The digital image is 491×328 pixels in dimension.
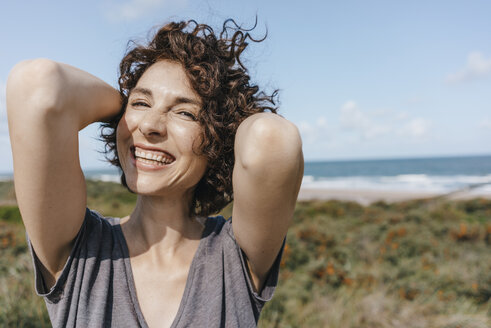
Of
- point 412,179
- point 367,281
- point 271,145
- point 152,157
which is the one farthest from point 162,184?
point 412,179

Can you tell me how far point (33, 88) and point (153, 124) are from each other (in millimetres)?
480

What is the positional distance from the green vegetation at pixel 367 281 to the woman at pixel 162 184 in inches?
109

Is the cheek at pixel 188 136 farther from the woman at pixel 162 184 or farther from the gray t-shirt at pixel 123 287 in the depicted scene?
the gray t-shirt at pixel 123 287

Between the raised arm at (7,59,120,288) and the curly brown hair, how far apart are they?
447 millimetres

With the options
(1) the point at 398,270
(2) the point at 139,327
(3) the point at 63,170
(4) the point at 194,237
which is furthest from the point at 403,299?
(3) the point at 63,170

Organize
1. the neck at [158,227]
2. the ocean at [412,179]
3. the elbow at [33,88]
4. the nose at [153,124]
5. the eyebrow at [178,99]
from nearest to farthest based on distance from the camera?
the elbow at [33,88], the nose at [153,124], the eyebrow at [178,99], the neck at [158,227], the ocean at [412,179]

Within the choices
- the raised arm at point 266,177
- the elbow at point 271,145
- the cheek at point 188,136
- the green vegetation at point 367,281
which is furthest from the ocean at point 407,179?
the elbow at point 271,145

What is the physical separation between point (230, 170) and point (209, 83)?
462 millimetres

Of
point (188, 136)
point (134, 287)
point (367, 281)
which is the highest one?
point (188, 136)

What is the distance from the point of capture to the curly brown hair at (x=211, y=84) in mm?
1717

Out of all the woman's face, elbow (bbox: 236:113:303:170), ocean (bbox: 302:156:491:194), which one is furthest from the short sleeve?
ocean (bbox: 302:156:491:194)

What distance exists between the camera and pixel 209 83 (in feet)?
5.62

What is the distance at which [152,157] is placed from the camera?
1.61 m

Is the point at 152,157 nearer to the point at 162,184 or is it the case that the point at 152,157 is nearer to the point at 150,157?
the point at 150,157
